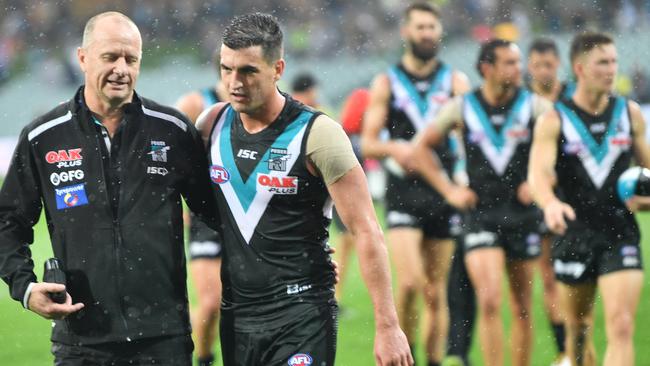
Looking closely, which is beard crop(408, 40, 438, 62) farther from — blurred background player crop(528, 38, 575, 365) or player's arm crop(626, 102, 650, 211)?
player's arm crop(626, 102, 650, 211)

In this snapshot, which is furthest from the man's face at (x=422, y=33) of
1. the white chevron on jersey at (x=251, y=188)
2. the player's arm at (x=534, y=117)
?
the white chevron on jersey at (x=251, y=188)

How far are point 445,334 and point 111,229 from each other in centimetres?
412

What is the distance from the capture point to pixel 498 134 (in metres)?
8.05

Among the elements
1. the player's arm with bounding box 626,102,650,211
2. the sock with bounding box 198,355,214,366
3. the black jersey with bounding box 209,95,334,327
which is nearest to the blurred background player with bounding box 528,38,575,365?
the player's arm with bounding box 626,102,650,211

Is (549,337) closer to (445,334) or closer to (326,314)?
(445,334)

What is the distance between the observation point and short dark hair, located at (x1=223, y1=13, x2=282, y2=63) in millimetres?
4410

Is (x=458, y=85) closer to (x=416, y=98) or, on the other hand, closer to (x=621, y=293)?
(x=416, y=98)

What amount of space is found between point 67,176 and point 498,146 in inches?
165

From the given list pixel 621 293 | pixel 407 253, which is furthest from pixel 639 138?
pixel 407 253

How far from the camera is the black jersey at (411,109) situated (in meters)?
8.86

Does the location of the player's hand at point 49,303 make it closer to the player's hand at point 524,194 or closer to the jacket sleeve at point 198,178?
the jacket sleeve at point 198,178

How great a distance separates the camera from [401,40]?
20.3 metres

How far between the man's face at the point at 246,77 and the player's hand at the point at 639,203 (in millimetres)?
2949

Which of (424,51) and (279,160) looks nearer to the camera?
(279,160)
